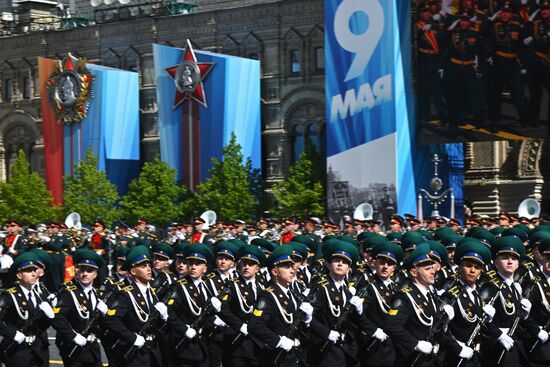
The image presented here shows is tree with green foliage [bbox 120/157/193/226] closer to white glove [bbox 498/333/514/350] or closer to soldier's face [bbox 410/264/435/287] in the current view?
soldier's face [bbox 410/264/435/287]

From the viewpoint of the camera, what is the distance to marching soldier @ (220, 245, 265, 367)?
17.5 m

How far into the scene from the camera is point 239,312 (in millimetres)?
17719

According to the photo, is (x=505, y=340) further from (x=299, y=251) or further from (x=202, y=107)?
(x=202, y=107)

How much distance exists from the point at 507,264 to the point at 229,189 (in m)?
43.9

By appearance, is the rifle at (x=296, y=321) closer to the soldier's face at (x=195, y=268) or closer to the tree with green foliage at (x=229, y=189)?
the soldier's face at (x=195, y=268)

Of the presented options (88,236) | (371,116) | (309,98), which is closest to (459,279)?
(88,236)

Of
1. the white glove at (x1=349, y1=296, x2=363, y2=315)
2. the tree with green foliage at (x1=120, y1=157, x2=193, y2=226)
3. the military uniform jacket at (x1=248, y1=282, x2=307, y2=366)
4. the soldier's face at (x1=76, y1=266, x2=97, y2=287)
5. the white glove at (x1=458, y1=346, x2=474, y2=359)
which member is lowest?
the white glove at (x1=458, y1=346, x2=474, y2=359)

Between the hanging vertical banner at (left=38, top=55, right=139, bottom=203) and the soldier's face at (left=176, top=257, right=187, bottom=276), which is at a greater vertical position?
the hanging vertical banner at (left=38, top=55, right=139, bottom=203)

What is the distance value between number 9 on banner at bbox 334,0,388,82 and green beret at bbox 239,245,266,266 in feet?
122

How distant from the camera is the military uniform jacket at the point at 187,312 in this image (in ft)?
58.7

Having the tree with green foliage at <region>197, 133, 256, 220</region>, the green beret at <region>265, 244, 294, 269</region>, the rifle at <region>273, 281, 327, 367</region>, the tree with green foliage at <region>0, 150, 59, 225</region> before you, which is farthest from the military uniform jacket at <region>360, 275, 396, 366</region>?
the tree with green foliage at <region>0, 150, 59, 225</region>

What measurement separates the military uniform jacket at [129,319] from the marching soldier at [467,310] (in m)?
3.87

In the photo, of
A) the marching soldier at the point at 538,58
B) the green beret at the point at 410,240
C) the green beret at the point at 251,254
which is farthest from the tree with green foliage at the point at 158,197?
the green beret at the point at 251,254

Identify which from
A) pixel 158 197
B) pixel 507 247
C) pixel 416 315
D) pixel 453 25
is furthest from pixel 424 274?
pixel 158 197
